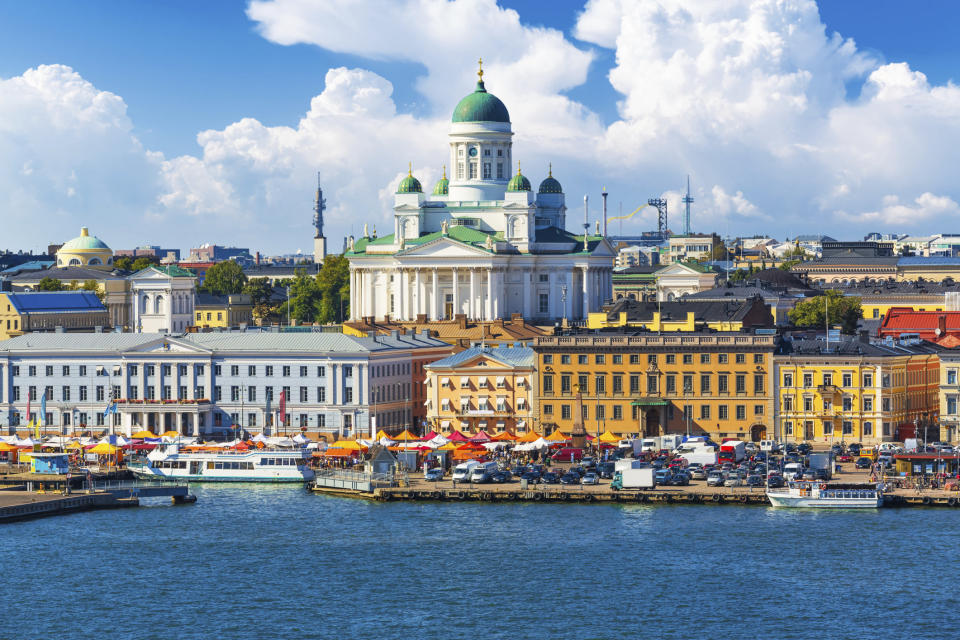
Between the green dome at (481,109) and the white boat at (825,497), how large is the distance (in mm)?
78498

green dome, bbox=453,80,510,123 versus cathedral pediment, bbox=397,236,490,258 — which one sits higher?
green dome, bbox=453,80,510,123

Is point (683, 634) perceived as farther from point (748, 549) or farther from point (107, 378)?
point (107, 378)

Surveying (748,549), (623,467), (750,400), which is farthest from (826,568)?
(750,400)

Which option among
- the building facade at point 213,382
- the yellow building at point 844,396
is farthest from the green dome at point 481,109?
the yellow building at point 844,396

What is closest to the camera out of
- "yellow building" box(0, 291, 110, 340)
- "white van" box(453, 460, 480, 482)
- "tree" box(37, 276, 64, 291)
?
"white van" box(453, 460, 480, 482)

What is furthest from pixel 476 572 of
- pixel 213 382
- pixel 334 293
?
pixel 334 293

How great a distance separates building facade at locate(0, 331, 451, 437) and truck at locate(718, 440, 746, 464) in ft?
61.9

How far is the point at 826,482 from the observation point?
9031 centimetres

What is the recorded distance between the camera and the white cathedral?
506 feet

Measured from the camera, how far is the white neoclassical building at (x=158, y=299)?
172000mm

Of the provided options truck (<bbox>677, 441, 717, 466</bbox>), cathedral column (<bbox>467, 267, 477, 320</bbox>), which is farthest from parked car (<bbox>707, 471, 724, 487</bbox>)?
cathedral column (<bbox>467, 267, 477, 320</bbox>)

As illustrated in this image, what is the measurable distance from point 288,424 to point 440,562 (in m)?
34.3

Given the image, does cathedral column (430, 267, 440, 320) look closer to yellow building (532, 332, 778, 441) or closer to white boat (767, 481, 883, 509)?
yellow building (532, 332, 778, 441)

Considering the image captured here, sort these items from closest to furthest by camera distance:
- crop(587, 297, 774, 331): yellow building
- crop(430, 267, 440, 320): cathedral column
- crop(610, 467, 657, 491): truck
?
1. crop(610, 467, 657, 491): truck
2. crop(587, 297, 774, 331): yellow building
3. crop(430, 267, 440, 320): cathedral column
